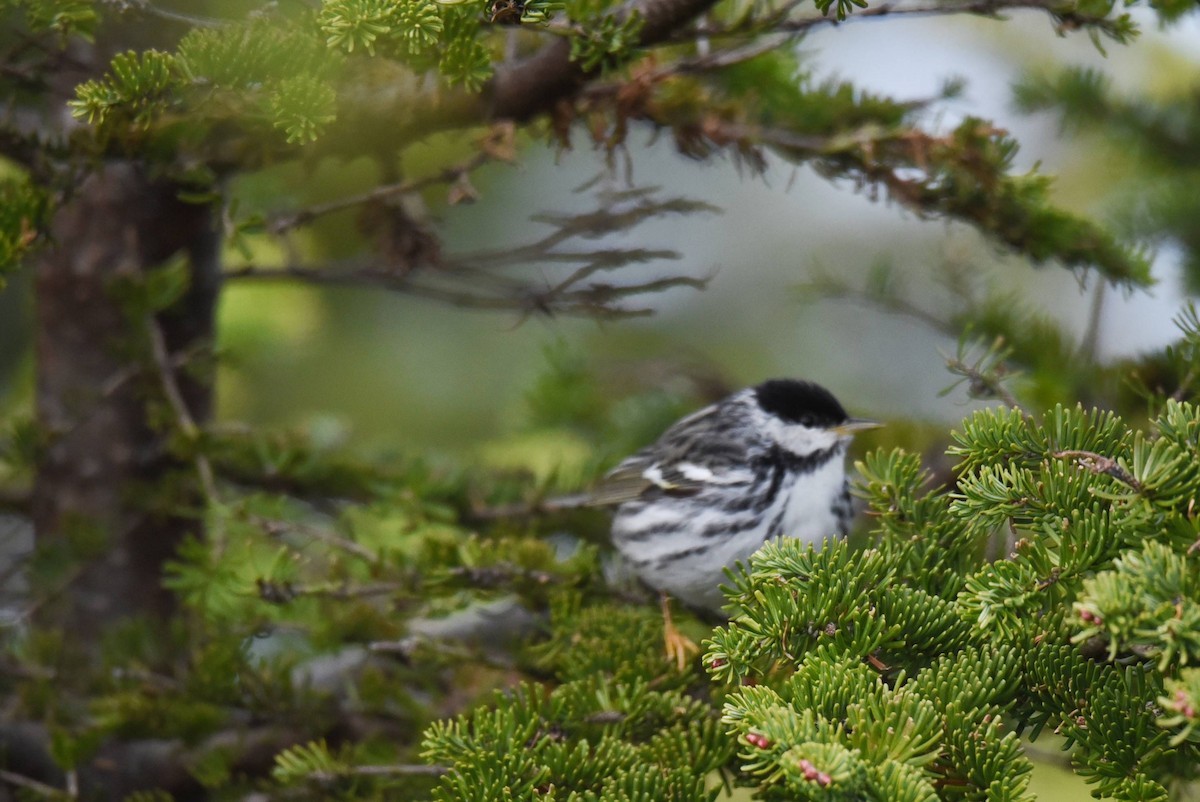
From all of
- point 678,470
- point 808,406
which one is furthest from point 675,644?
point 808,406

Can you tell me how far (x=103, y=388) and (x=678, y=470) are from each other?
141 cm

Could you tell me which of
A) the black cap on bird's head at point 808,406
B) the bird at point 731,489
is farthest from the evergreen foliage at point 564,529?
the black cap on bird's head at point 808,406

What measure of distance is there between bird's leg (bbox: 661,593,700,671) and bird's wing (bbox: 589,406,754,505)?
39cm

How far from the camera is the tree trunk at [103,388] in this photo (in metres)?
2.48

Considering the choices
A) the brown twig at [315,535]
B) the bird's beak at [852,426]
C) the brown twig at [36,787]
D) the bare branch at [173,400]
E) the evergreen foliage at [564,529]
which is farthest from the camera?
the bird's beak at [852,426]

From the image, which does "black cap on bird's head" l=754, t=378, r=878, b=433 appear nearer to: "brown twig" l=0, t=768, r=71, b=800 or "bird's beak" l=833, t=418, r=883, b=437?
"bird's beak" l=833, t=418, r=883, b=437

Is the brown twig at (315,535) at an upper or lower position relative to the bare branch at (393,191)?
lower

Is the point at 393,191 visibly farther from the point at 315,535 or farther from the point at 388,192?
the point at 315,535

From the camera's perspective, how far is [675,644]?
2213mm

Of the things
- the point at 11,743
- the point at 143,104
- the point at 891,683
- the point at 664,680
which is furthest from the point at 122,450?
the point at 891,683

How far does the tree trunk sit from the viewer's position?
97.5 inches

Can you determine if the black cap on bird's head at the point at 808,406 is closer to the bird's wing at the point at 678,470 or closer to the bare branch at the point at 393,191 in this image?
the bird's wing at the point at 678,470

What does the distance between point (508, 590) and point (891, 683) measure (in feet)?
2.86

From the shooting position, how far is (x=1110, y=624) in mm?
1024
